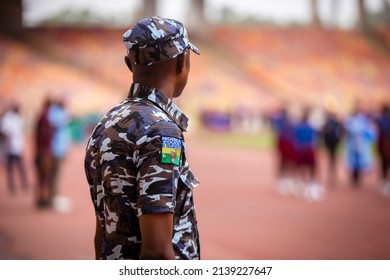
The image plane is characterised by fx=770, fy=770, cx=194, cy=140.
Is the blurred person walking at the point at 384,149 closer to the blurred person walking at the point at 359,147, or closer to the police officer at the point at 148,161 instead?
the blurred person walking at the point at 359,147

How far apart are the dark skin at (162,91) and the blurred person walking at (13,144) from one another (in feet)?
21.4

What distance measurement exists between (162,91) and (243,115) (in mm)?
9675

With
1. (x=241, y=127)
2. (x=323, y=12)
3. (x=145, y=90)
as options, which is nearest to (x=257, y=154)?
(x=241, y=127)

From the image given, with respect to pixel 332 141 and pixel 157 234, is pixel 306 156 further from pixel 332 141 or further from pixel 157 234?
pixel 157 234

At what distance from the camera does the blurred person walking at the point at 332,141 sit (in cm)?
937

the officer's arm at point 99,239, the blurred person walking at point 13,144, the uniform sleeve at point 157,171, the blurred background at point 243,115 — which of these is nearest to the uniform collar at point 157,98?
the uniform sleeve at point 157,171

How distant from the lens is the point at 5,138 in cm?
844

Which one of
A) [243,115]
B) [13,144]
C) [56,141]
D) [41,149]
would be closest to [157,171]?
[56,141]

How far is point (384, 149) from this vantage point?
8.82m

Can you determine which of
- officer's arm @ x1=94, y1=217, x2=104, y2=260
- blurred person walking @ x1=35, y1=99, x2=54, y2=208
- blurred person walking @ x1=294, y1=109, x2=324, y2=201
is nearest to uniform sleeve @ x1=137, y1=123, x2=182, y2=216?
officer's arm @ x1=94, y1=217, x2=104, y2=260

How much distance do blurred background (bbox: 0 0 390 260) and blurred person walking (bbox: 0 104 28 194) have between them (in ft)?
0.12

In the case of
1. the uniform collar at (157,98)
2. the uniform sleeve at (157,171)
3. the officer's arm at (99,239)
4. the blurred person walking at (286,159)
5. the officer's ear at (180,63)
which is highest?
the officer's ear at (180,63)

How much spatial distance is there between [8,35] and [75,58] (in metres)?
1.44

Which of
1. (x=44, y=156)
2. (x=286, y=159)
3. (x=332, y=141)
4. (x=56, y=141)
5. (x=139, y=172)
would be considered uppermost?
(x=139, y=172)
